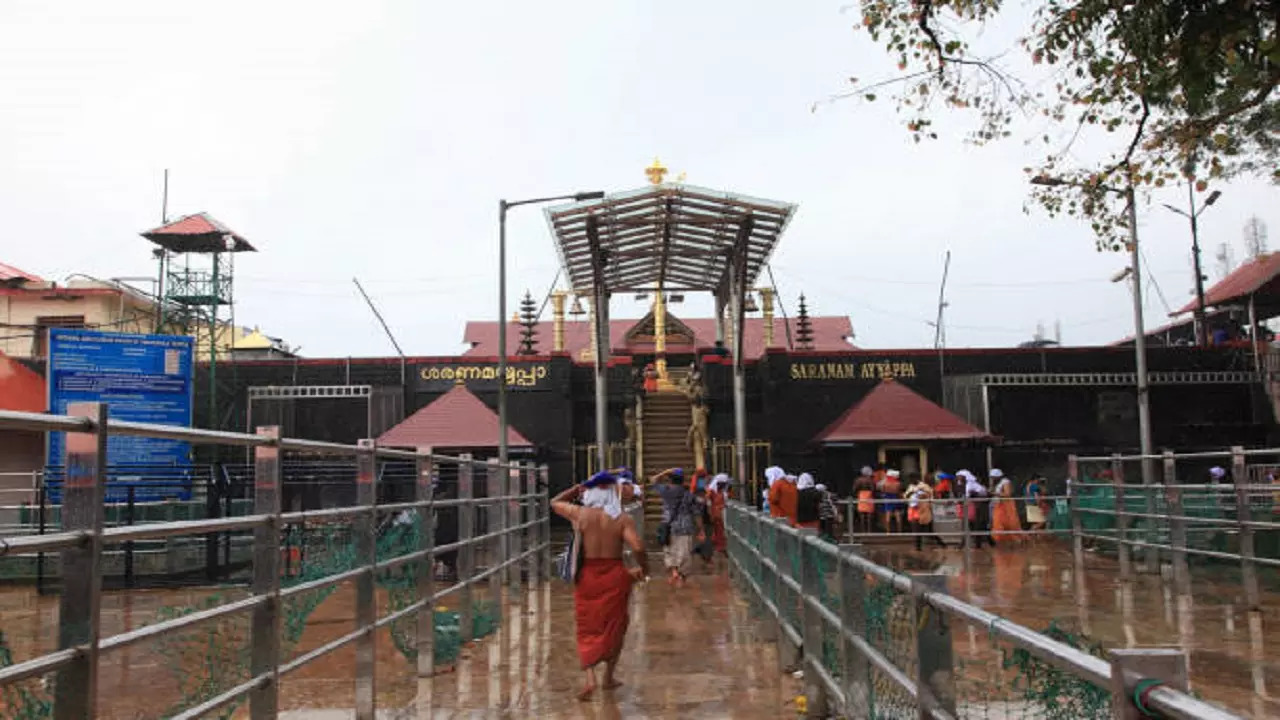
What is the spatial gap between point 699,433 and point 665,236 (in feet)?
19.9

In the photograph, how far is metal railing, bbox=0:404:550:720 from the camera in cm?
325

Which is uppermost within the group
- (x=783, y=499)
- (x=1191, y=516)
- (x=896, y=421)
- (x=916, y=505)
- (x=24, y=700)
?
(x=896, y=421)

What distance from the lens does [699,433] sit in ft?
89.1

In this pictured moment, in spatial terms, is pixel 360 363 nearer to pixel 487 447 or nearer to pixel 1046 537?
pixel 487 447

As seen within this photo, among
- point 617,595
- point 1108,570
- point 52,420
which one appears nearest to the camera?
point 52,420

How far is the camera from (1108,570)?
626 inches

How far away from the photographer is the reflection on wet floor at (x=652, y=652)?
5609 millimetres

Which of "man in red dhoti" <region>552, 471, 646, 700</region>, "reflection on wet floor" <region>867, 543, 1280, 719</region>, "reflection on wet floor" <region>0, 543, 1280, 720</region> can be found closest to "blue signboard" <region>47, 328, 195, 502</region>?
"reflection on wet floor" <region>0, 543, 1280, 720</region>

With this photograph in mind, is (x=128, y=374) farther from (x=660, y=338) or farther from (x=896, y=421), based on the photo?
(x=896, y=421)

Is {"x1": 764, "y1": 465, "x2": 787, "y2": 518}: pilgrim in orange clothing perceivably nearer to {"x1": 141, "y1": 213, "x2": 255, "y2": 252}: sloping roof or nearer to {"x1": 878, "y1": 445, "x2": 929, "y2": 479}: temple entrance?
{"x1": 878, "y1": 445, "x2": 929, "y2": 479}: temple entrance

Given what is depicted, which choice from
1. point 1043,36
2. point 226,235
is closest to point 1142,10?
point 1043,36

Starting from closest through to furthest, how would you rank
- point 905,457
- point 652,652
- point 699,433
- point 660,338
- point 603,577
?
point 603,577, point 652,652, point 905,457, point 699,433, point 660,338

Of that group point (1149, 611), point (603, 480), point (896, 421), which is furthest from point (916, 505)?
point (603, 480)

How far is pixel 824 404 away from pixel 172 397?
16.0 meters
